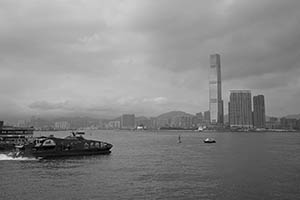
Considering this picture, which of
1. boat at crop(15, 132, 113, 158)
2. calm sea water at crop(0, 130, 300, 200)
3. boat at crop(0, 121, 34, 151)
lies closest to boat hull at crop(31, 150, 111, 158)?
boat at crop(15, 132, 113, 158)

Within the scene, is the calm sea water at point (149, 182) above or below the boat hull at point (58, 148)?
below

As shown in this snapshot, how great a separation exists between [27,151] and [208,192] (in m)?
61.4

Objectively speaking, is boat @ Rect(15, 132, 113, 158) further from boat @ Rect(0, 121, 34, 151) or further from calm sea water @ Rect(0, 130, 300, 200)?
boat @ Rect(0, 121, 34, 151)

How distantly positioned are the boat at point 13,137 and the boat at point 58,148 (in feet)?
102

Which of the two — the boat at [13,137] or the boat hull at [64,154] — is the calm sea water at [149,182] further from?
the boat at [13,137]

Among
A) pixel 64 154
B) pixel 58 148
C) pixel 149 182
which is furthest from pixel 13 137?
pixel 149 182

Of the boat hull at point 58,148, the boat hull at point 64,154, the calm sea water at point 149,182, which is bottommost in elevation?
the calm sea water at point 149,182

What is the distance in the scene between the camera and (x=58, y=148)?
89.4 metres

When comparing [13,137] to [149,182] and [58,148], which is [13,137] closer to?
[58,148]

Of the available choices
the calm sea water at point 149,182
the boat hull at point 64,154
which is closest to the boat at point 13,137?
the boat hull at point 64,154

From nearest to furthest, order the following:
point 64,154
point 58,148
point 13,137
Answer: point 58,148 → point 64,154 → point 13,137

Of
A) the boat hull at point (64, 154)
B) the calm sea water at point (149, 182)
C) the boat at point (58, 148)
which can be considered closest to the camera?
the calm sea water at point (149, 182)

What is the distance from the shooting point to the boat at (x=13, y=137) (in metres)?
119

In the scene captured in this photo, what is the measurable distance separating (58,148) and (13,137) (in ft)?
188
